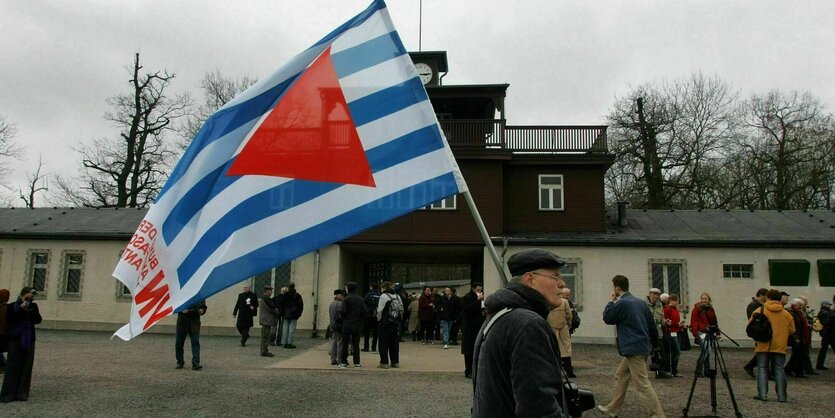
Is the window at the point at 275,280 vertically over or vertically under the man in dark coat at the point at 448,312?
over

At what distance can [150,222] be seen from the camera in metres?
4.69

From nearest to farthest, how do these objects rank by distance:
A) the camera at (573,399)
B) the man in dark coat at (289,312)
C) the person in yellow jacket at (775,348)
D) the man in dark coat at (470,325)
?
the camera at (573,399) → the person in yellow jacket at (775,348) → the man in dark coat at (470,325) → the man in dark coat at (289,312)

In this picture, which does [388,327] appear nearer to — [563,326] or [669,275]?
[563,326]

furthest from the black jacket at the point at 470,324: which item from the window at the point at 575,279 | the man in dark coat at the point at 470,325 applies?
the window at the point at 575,279

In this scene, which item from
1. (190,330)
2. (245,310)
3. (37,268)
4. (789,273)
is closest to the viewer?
(190,330)

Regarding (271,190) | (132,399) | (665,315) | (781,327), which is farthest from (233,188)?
(665,315)

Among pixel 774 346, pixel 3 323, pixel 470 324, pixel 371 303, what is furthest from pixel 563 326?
pixel 3 323

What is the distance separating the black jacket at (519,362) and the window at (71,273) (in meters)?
26.0

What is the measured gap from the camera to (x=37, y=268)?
2534 centimetres

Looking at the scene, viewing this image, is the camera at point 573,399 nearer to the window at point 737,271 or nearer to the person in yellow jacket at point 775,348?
the person in yellow jacket at point 775,348

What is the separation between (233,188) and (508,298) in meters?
2.67

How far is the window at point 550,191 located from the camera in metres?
24.5

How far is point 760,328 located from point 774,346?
0.32 m

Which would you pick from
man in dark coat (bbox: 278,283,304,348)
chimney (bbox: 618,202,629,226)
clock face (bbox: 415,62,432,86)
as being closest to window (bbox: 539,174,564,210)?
chimney (bbox: 618,202,629,226)
